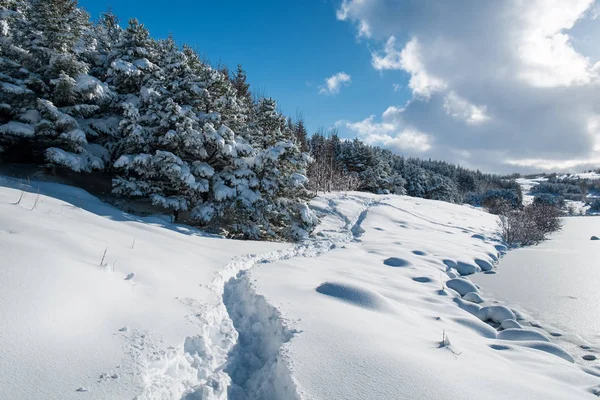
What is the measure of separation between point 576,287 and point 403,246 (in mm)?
5955

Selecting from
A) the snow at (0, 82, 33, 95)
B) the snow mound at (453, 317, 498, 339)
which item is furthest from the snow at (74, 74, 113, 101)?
the snow mound at (453, 317, 498, 339)

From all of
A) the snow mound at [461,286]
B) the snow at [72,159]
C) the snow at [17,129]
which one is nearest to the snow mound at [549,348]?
the snow mound at [461,286]

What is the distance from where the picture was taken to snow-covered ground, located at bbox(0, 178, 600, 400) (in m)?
3.09

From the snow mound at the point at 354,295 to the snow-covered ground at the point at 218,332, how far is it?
33 millimetres

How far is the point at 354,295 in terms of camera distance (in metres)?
6.14

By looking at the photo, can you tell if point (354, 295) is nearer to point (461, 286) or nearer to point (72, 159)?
point (461, 286)

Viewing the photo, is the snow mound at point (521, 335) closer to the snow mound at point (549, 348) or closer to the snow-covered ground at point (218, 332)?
the snow-covered ground at point (218, 332)

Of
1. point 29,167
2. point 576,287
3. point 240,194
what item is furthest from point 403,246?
point 29,167

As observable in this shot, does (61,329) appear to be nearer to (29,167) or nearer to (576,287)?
(576,287)

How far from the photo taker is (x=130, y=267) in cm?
554

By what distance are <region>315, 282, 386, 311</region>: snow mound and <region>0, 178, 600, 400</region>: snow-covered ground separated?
0.11 ft

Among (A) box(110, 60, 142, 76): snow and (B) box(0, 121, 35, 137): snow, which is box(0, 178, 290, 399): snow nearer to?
(B) box(0, 121, 35, 137): snow

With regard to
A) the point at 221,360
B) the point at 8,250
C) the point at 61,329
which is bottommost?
the point at 221,360

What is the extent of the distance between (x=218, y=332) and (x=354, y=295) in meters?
2.66
